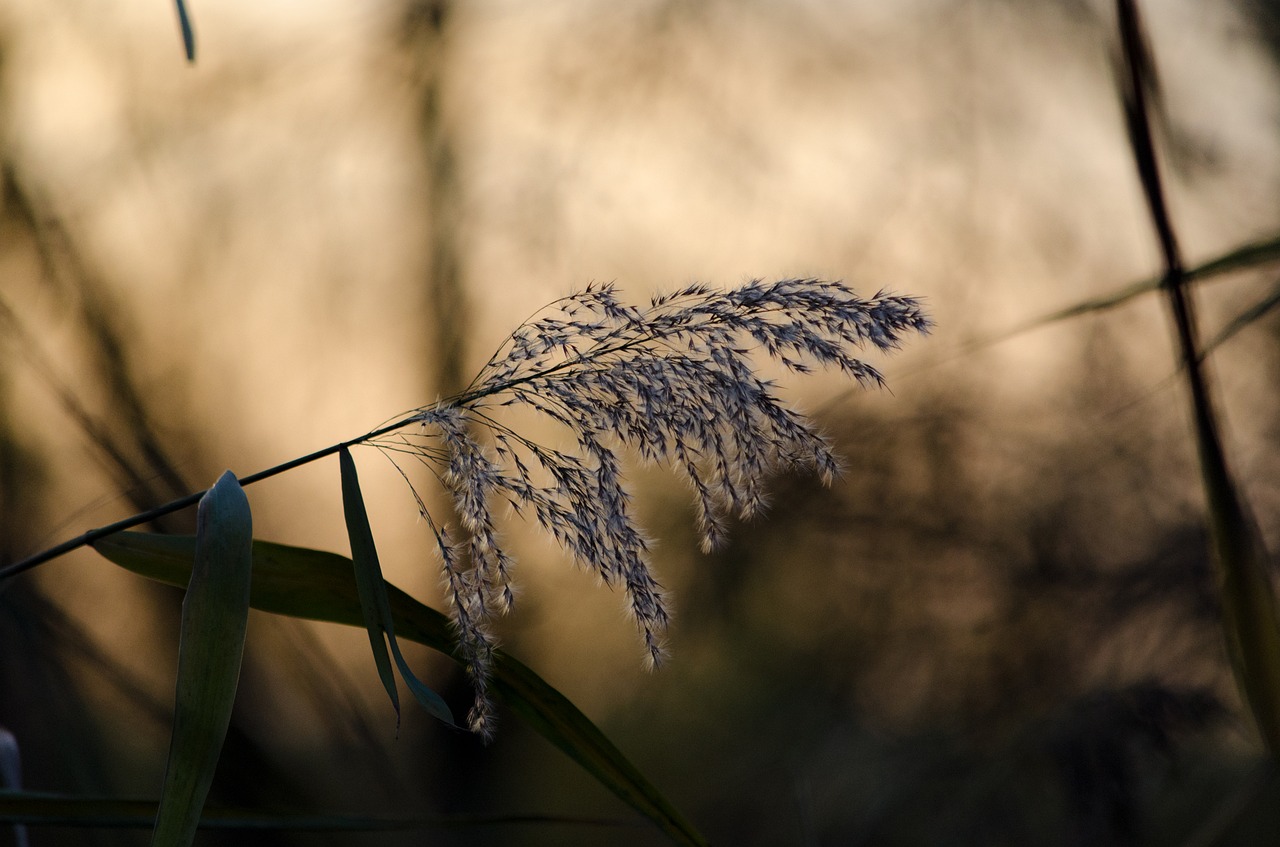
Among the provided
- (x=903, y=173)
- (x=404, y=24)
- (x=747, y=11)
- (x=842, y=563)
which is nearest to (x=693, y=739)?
(x=842, y=563)

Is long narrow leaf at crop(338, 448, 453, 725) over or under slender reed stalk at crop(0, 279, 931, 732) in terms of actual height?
under

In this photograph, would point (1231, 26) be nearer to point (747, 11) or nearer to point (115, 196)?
point (747, 11)

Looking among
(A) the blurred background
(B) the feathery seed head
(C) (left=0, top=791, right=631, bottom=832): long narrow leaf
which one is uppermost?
(A) the blurred background

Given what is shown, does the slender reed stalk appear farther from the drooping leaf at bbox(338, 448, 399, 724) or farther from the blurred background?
the blurred background

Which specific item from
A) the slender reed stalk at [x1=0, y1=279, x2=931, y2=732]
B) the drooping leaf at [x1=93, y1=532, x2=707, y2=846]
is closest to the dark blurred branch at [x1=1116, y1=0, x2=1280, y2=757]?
the slender reed stalk at [x1=0, y1=279, x2=931, y2=732]

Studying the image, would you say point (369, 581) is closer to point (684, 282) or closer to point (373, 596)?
point (373, 596)

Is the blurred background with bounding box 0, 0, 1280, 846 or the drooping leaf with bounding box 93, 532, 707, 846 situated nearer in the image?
the drooping leaf with bounding box 93, 532, 707, 846

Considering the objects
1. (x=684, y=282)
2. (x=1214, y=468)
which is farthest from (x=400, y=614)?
(x=684, y=282)
